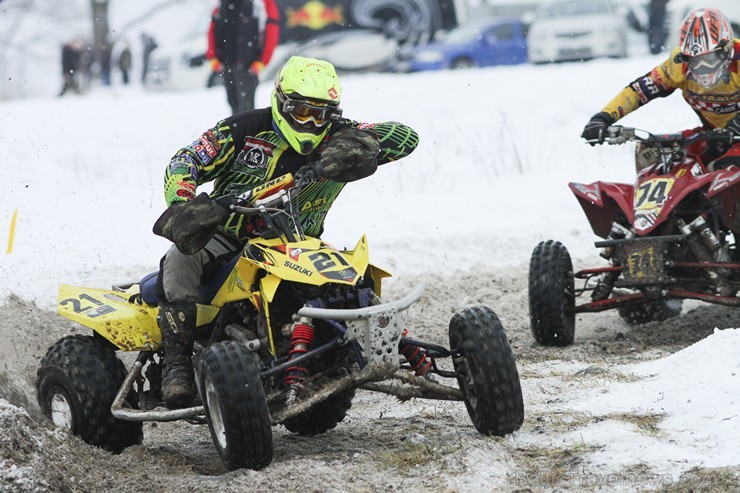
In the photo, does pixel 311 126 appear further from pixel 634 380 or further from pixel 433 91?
pixel 433 91

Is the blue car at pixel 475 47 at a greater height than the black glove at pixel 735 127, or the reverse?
the blue car at pixel 475 47

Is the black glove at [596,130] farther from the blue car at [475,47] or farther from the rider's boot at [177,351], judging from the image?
the blue car at [475,47]

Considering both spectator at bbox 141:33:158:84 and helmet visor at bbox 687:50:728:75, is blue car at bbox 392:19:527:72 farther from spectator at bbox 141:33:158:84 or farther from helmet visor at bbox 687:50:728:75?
helmet visor at bbox 687:50:728:75

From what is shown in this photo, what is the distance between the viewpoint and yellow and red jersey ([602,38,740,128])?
27.7 ft

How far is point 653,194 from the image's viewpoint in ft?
26.3

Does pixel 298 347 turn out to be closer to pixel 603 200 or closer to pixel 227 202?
pixel 227 202

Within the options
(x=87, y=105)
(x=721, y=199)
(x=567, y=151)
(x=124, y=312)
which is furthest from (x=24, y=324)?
(x=87, y=105)

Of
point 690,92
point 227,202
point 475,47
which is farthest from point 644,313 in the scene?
point 475,47

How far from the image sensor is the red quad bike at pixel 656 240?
25.6 ft

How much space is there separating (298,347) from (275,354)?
241 millimetres

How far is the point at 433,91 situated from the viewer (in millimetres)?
18734

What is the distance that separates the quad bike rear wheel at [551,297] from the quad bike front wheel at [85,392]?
3.14 meters

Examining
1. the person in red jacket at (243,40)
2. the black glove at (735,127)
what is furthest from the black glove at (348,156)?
the person in red jacket at (243,40)

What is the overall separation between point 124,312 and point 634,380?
276cm
